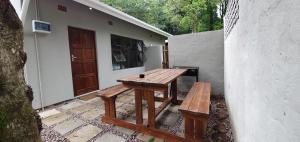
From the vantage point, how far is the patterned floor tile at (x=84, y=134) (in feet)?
7.59

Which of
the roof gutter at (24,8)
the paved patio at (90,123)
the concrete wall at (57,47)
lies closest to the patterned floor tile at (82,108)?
the paved patio at (90,123)

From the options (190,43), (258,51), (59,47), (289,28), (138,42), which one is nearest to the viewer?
(289,28)

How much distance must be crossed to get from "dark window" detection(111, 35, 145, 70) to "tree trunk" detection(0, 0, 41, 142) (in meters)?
5.03

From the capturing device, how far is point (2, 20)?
942 mm

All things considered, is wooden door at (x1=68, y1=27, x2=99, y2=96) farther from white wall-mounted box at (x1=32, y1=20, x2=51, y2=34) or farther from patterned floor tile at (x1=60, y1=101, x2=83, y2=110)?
white wall-mounted box at (x1=32, y1=20, x2=51, y2=34)

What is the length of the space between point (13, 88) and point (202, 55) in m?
4.56

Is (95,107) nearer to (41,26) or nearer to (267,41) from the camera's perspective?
(41,26)

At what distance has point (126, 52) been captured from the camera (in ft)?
22.6

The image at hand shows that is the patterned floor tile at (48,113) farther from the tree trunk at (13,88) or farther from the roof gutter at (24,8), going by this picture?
the tree trunk at (13,88)

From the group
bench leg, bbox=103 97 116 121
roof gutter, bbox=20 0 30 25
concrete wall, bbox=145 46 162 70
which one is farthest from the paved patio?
concrete wall, bbox=145 46 162 70

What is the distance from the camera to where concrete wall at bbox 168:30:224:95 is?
14.9 feet

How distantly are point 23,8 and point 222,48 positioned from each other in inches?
188

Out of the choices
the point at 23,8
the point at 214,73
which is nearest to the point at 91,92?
the point at 23,8

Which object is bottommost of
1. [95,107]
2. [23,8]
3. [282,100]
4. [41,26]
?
[95,107]
